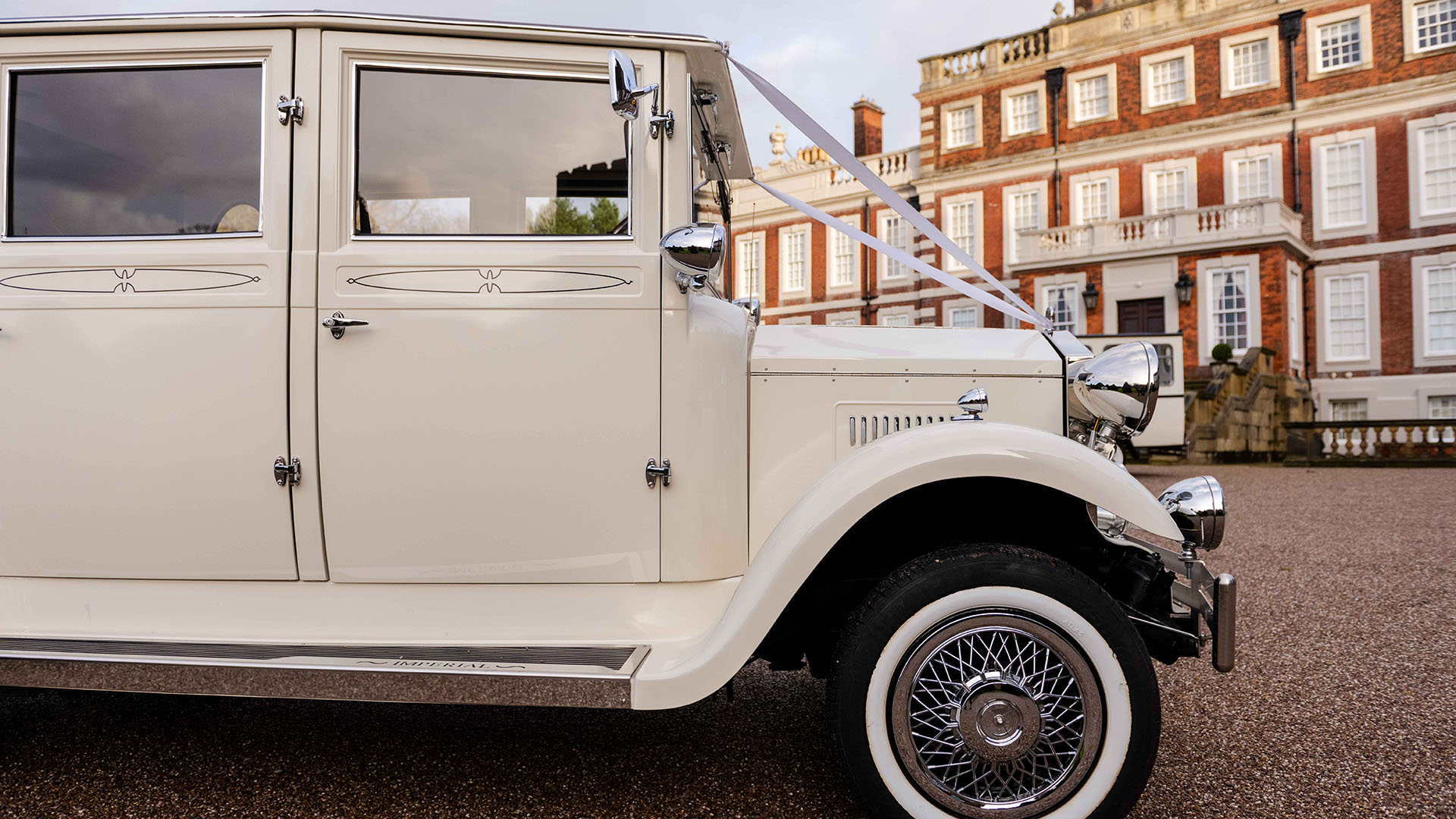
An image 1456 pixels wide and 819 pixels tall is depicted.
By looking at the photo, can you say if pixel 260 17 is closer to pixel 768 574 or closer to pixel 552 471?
pixel 552 471

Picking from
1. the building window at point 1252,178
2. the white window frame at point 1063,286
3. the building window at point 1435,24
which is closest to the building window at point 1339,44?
the building window at point 1435,24

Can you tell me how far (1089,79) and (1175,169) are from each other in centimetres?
370

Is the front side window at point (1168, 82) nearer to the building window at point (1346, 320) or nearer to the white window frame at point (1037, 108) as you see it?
the white window frame at point (1037, 108)

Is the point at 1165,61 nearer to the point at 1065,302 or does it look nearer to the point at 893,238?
the point at 1065,302

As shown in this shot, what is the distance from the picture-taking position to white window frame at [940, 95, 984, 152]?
1034 inches

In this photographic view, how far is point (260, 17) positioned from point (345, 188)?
0.52 metres

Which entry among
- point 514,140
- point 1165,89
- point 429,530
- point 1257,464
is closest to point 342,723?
point 429,530

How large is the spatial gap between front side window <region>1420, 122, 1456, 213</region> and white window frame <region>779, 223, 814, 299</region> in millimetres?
16384

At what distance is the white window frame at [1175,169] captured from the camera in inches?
899

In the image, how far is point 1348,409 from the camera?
69.2 feet

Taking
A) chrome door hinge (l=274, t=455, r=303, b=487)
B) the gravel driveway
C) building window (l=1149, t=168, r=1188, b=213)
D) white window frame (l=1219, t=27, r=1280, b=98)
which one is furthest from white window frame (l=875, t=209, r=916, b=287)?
chrome door hinge (l=274, t=455, r=303, b=487)

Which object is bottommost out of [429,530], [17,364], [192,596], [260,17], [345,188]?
[192,596]

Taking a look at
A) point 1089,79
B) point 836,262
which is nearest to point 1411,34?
point 1089,79

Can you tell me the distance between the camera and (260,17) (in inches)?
93.2
